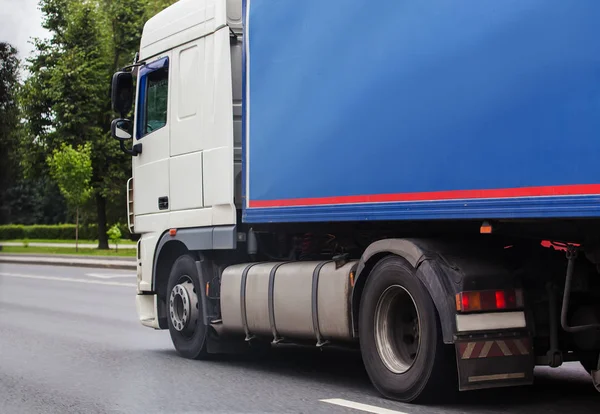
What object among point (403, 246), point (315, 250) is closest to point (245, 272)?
point (315, 250)

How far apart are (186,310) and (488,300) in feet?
14.0

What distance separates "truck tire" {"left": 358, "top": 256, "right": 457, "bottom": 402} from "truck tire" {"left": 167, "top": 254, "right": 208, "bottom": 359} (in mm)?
2813

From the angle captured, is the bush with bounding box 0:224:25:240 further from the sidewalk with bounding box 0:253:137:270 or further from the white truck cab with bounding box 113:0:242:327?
the white truck cab with bounding box 113:0:242:327

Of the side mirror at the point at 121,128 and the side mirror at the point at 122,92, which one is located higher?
the side mirror at the point at 122,92

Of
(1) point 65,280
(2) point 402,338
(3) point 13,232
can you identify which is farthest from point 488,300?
(3) point 13,232

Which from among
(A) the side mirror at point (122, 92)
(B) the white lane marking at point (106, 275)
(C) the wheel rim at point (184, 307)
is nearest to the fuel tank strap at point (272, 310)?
(C) the wheel rim at point (184, 307)

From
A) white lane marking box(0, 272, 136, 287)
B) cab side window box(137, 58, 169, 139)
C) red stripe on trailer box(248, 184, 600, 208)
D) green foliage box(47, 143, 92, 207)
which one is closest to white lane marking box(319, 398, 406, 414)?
red stripe on trailer box(248, 184, 600, 208)

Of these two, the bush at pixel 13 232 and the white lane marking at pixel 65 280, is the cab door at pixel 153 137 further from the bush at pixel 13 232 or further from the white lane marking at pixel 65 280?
the bush at pixel 13 232

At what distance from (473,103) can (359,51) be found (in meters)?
1.37

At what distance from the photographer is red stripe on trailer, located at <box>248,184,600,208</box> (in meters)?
5.96

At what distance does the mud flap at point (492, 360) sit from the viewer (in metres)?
6.73

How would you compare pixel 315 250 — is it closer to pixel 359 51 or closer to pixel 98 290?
pixel 359 51

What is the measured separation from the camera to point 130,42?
171 ft

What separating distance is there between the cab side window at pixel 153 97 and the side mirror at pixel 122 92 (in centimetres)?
15
